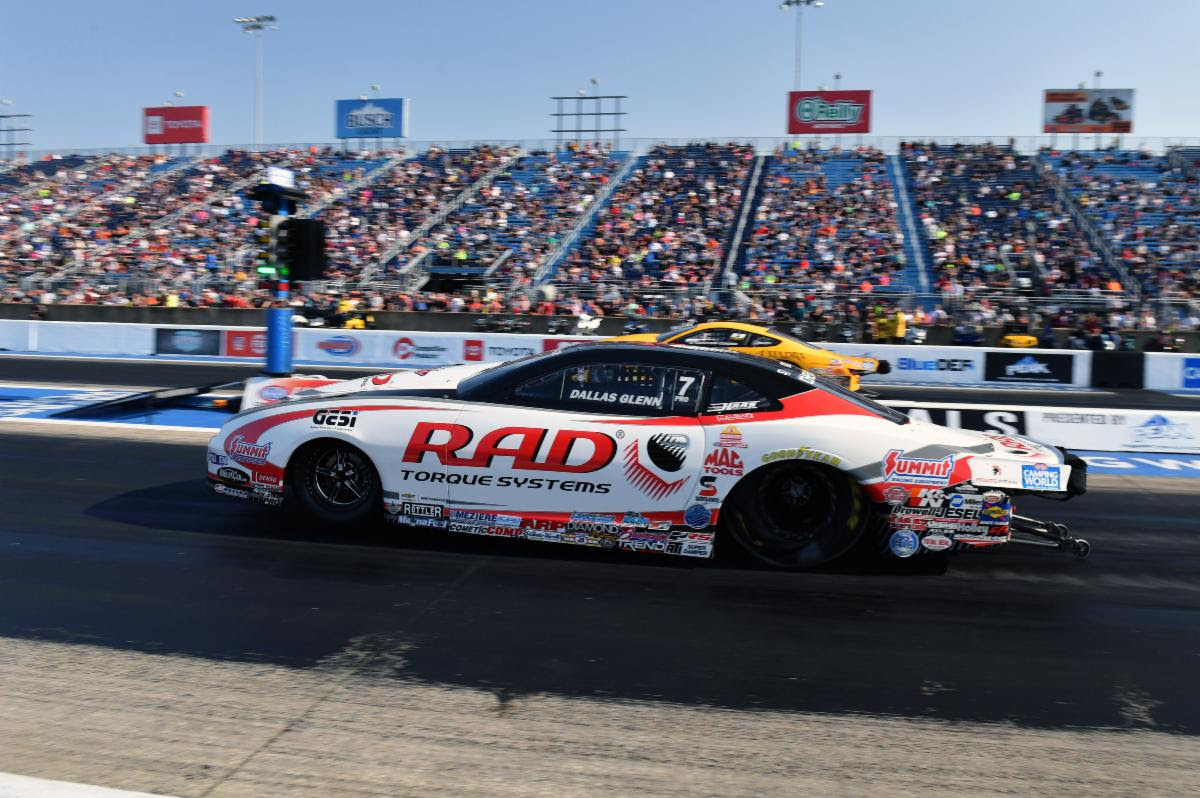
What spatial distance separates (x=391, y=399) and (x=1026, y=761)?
403 centimetres

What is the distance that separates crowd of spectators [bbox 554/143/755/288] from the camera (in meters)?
29.1

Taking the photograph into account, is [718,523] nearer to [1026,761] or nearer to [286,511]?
[1026,761]

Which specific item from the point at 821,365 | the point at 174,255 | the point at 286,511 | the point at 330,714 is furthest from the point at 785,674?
the point at 174,255

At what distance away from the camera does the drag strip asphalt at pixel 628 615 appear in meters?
4.14

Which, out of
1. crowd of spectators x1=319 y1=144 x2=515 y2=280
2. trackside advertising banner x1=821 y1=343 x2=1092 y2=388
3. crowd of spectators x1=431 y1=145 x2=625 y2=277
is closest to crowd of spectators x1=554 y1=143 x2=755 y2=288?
crowd of spectators x1=431 y1=145 x2=625 y2=277

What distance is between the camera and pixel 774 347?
15.7 m

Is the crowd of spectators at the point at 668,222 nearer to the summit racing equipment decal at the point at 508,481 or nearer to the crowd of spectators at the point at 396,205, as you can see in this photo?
the crowd of spectators at the point at 396,205

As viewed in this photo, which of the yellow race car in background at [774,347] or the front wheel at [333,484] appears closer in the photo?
the front wheel at [333,484]

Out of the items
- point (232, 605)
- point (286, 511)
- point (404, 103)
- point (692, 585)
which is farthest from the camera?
point (404, 103)

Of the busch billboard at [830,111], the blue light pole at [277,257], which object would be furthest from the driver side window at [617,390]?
the busch billboard at [830,111]

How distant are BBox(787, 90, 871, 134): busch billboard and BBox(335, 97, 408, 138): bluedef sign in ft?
64.9

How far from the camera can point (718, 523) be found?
5.74m

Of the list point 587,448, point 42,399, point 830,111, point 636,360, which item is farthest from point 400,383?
point 830,111

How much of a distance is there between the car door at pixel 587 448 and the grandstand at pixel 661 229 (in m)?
20.4
